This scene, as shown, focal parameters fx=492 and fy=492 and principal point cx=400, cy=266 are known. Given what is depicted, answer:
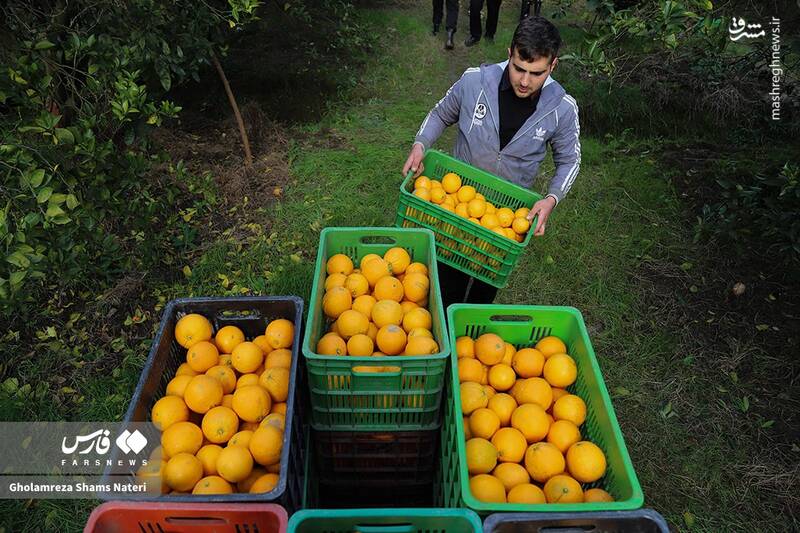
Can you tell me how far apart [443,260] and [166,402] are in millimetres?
1586

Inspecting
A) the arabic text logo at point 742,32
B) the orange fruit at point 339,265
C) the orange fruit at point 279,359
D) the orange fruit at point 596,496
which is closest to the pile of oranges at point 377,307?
the orange fruit at point 339,265

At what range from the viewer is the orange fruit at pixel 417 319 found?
6.66 feet

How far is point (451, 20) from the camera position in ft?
26.1

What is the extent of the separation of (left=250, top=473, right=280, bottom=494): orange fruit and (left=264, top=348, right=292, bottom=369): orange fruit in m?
0.44

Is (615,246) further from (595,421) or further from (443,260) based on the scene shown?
(595,421)

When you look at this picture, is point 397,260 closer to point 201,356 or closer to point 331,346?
point 331,346

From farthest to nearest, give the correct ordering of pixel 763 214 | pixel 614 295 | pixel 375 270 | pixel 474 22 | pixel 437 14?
pixel 437 14 → pixel 474 22 → pixel 614 295 → pixel 763 214 → pixel 375 270

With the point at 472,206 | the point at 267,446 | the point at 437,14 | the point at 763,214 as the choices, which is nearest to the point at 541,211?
the point at 472,206

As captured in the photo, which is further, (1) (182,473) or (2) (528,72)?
(2) (528,72)

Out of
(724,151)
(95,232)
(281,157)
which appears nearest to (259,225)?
(281,157)

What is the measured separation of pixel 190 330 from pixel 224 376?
25 centimetres

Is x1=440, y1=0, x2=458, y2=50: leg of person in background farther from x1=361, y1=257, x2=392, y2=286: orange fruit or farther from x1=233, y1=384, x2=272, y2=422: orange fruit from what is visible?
x1=233, y1=384, x2=272, y2=422: orange fruit

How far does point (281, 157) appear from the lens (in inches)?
209

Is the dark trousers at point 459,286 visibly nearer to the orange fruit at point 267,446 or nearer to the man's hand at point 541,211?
the man's hand at point 541,211
